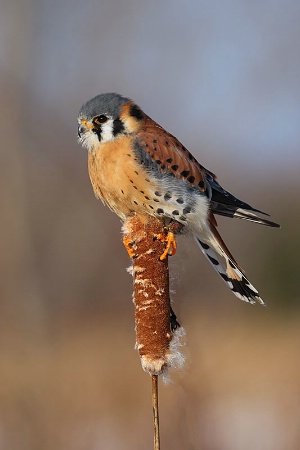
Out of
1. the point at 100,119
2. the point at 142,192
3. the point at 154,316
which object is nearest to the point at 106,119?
the point at 100,119

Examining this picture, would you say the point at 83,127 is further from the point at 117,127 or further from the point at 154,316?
the point at 154,316

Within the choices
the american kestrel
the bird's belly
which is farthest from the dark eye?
the bird's belly

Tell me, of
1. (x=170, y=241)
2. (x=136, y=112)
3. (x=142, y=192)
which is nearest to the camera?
(x=170, y=241)

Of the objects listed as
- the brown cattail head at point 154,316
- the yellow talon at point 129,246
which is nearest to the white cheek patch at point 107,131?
the yellow talon at point 129,246

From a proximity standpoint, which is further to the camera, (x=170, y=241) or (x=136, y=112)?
(x=136, y=112)

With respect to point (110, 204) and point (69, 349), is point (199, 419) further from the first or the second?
point (69, 349)

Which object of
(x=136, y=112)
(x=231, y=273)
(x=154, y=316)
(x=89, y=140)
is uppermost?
(x=136, y=112)

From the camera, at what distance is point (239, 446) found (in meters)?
3.91

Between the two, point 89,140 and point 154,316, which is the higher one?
point 89,140

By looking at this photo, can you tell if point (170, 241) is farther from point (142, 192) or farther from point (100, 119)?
point (100, 119)

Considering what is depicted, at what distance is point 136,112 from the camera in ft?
8.96

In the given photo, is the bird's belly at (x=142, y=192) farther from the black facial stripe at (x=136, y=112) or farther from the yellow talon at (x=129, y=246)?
the yellow talon at (x=129, y=246)

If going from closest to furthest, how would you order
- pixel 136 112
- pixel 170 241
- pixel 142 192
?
pixel 170 241 → pixel 142 192 → pixel 136 112

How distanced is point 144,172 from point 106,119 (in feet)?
0.77
